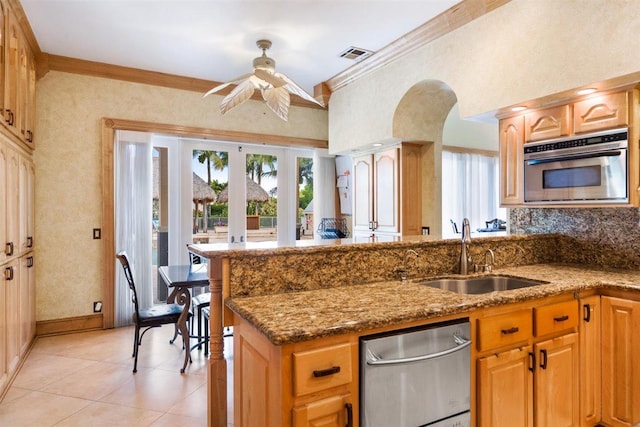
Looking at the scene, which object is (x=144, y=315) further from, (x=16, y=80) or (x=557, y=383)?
(x=557, y=383)

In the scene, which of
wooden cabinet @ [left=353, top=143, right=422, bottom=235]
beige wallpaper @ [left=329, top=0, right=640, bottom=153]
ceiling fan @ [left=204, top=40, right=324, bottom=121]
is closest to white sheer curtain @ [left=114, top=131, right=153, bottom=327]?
ceiling fan @ [left=204, top=40, right=324, bottom=121]

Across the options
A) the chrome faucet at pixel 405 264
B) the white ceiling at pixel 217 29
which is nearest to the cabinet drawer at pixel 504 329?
the chrome faucet at pixel 405 264

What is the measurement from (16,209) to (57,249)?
3.80 ft

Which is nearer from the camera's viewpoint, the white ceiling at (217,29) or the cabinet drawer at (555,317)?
the cabinet drawer at (555,317)

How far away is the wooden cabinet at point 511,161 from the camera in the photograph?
2.90m

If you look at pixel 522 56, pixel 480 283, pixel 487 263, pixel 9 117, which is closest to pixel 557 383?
pixel 480 283

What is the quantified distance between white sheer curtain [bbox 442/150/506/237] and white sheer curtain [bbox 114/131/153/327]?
462 centimetres

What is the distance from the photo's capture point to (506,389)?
5.93ft

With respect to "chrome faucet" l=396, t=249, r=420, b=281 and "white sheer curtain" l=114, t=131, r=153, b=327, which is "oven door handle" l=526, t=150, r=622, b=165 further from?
"white sheer curtain" l=114, t=131, r=153, b=327

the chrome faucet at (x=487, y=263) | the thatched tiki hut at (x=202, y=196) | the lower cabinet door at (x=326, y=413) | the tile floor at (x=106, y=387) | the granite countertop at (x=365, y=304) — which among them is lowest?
the tile floor at (x=106, y=387)

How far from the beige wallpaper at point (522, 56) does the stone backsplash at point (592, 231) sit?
977mm

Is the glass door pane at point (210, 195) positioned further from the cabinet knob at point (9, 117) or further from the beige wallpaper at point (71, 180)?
the cabinet knob at point (9, 117)

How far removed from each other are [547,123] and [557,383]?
1.73 m

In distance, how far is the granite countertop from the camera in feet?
4.61
